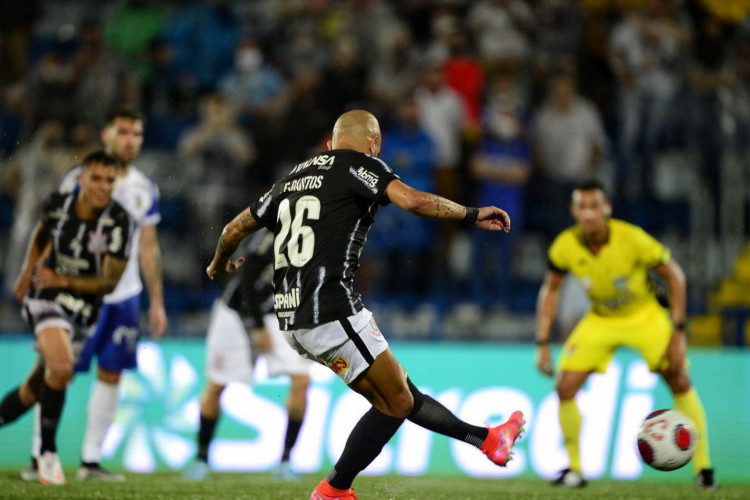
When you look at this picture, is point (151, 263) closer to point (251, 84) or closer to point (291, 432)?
point (291, 432)

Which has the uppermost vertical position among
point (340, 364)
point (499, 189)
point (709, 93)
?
point (709, 93)

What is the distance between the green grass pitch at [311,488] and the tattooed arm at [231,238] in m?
1.46

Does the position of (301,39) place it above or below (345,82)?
above

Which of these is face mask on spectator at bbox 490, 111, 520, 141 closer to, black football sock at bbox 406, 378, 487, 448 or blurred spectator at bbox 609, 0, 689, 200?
blurred spectator at bbox 609, 0, 689, 200

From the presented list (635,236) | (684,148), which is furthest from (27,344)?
(684,148)

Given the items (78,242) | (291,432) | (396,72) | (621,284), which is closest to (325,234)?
(78,242)

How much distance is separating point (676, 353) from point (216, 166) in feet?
17.5

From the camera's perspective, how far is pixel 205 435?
10.1m

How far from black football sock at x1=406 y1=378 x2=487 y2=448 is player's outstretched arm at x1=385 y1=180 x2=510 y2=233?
3.52 feet

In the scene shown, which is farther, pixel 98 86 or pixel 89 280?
pixel 98 86

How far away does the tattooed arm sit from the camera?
6883 millimetres

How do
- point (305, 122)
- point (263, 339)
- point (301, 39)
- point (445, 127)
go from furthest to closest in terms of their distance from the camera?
point (301, 39) < point (445, 127) < point (305, 122) < point (263, 339)

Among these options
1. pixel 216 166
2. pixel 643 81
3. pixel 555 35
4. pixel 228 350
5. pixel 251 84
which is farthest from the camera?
pixel 555 35

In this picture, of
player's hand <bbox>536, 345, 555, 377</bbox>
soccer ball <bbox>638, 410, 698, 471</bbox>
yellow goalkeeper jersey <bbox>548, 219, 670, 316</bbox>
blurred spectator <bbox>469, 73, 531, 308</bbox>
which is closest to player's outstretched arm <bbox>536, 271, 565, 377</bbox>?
player's hand <bbox>536, 345, 555, 377</bbox>
